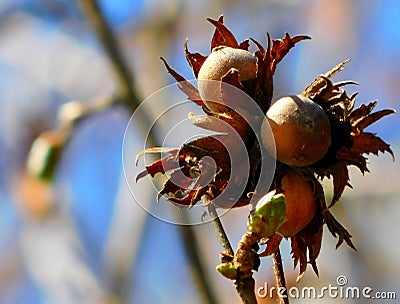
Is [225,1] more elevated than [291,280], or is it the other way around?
[225,1]

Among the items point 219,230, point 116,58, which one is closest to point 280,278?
point 219,230

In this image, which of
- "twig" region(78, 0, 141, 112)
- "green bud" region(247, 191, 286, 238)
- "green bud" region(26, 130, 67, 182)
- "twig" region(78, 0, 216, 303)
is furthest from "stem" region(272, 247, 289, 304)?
"green bud" region(26, 130, 67, 182)

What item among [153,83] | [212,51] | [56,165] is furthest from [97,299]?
[212,51]

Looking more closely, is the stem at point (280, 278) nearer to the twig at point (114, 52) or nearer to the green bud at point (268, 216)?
the green bud at point (268, 216)

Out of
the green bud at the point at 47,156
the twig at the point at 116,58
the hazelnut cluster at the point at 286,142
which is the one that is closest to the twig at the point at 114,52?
the twig at the point at 116,58

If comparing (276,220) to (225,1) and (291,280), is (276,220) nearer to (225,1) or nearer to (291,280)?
(291,280)

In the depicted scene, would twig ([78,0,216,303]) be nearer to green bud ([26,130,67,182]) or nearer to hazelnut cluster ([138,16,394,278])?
green bud ([26,130,67,182])
